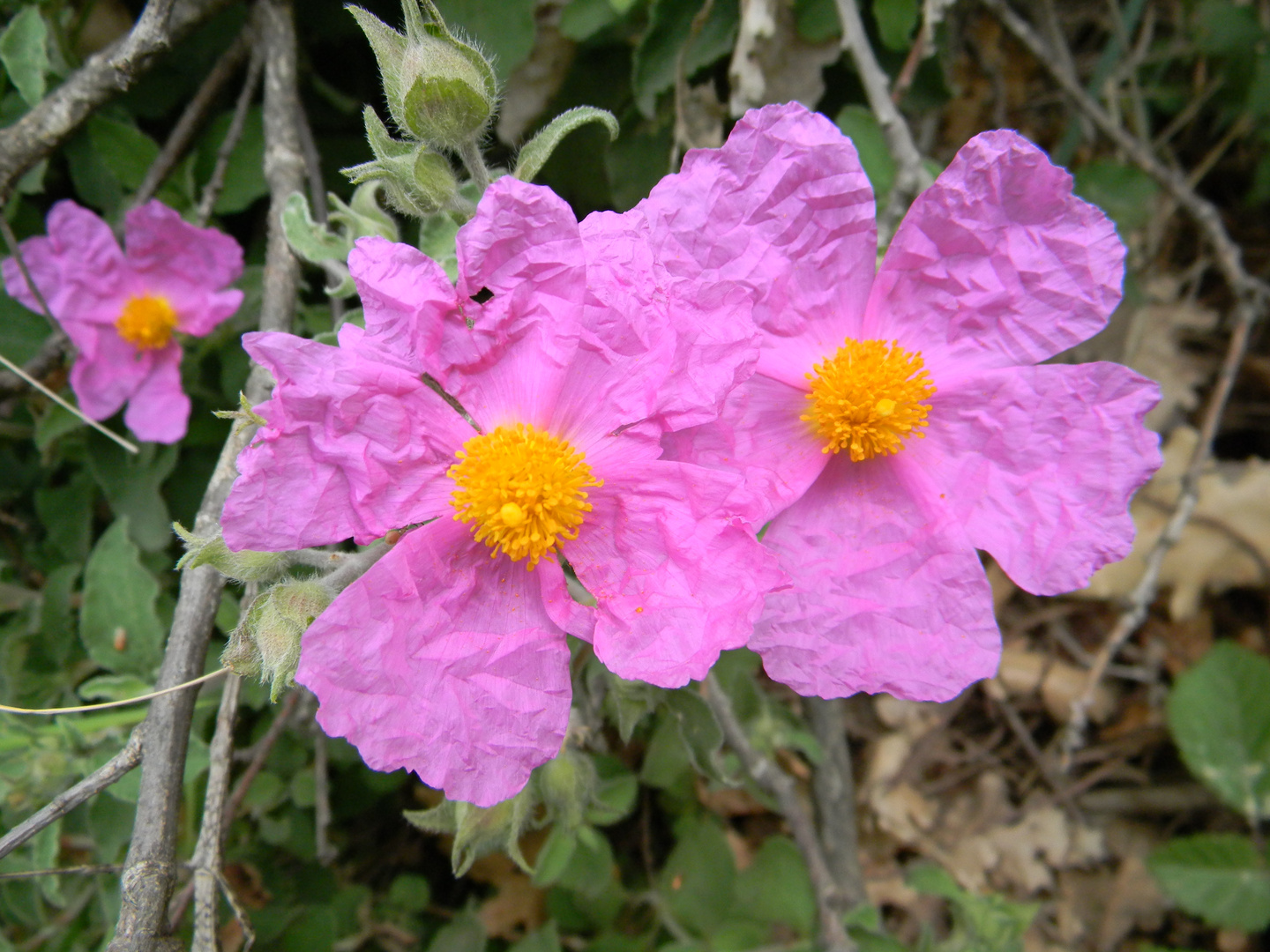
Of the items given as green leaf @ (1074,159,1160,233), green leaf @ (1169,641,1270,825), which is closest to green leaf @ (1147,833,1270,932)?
green leaf @ (1169,641,1270,825)

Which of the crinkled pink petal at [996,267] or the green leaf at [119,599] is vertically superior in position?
the crinkled pink petal at [996,267]

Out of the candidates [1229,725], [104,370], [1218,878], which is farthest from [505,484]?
[1218,878]

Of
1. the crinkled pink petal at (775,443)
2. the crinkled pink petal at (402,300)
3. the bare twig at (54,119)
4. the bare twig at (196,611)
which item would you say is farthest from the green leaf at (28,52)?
the crinkled pink petal at (775,443)

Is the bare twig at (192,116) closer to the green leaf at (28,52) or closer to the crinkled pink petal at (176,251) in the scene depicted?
the crinkled pink petal at (176,251)

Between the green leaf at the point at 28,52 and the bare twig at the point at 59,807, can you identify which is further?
the green leaf at the point at 28,52

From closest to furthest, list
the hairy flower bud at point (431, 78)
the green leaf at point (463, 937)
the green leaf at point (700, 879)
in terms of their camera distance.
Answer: the hairy flower bud at point (431, 78) < the green leaf at point (463, 937) < the green leaf at point (700, 879)

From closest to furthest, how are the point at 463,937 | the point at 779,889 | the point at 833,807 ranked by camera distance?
the point at 463,937 < the point at 779,889 < the point at 833,807

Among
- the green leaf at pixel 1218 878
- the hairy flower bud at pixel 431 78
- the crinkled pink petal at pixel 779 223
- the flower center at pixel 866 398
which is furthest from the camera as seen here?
the green leaf at pixel 1218 878

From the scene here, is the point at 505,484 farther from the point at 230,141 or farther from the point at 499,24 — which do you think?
the point at 230,141
